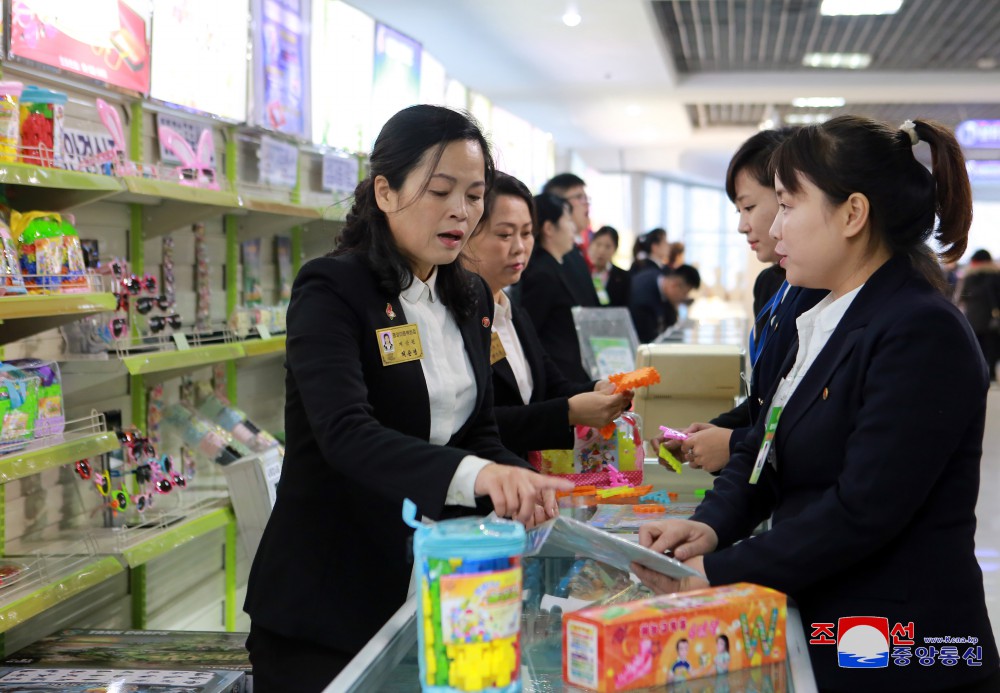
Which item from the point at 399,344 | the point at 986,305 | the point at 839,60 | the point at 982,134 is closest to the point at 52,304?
the point at 399,344

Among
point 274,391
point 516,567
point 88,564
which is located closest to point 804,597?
point 516,567

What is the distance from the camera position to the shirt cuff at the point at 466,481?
57.3 inches

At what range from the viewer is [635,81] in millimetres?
12148

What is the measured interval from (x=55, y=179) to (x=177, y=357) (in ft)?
3.03

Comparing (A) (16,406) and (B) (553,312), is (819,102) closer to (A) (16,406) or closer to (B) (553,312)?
(B) (553,312)

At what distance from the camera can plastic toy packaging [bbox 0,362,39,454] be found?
105 inches

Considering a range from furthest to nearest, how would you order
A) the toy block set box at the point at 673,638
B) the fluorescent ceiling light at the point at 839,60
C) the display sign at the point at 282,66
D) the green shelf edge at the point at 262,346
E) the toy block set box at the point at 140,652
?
1. the fluorescent ceiling light at the point at 839,60
2. the display sign at the point at 282,66
3. the green shelf edge at the point at 262,346
4. the toy block set box at the point at 140,652
5. the toy block set box at the point at 673,638

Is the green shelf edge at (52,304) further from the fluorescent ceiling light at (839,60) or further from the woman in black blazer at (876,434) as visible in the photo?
the fluorescent ceiling light at (839,60)

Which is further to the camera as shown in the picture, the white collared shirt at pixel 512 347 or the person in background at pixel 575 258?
the person in background at pixel 575 258

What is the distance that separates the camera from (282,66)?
498cm

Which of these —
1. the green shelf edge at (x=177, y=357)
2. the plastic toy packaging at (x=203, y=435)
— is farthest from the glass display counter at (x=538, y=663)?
the plastic toy packaging at (x=203, y=435)

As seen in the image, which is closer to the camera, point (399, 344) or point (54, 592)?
point (399, 344)

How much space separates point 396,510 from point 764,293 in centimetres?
A: 197

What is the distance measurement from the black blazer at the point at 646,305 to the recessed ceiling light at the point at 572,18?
7.49 ft
